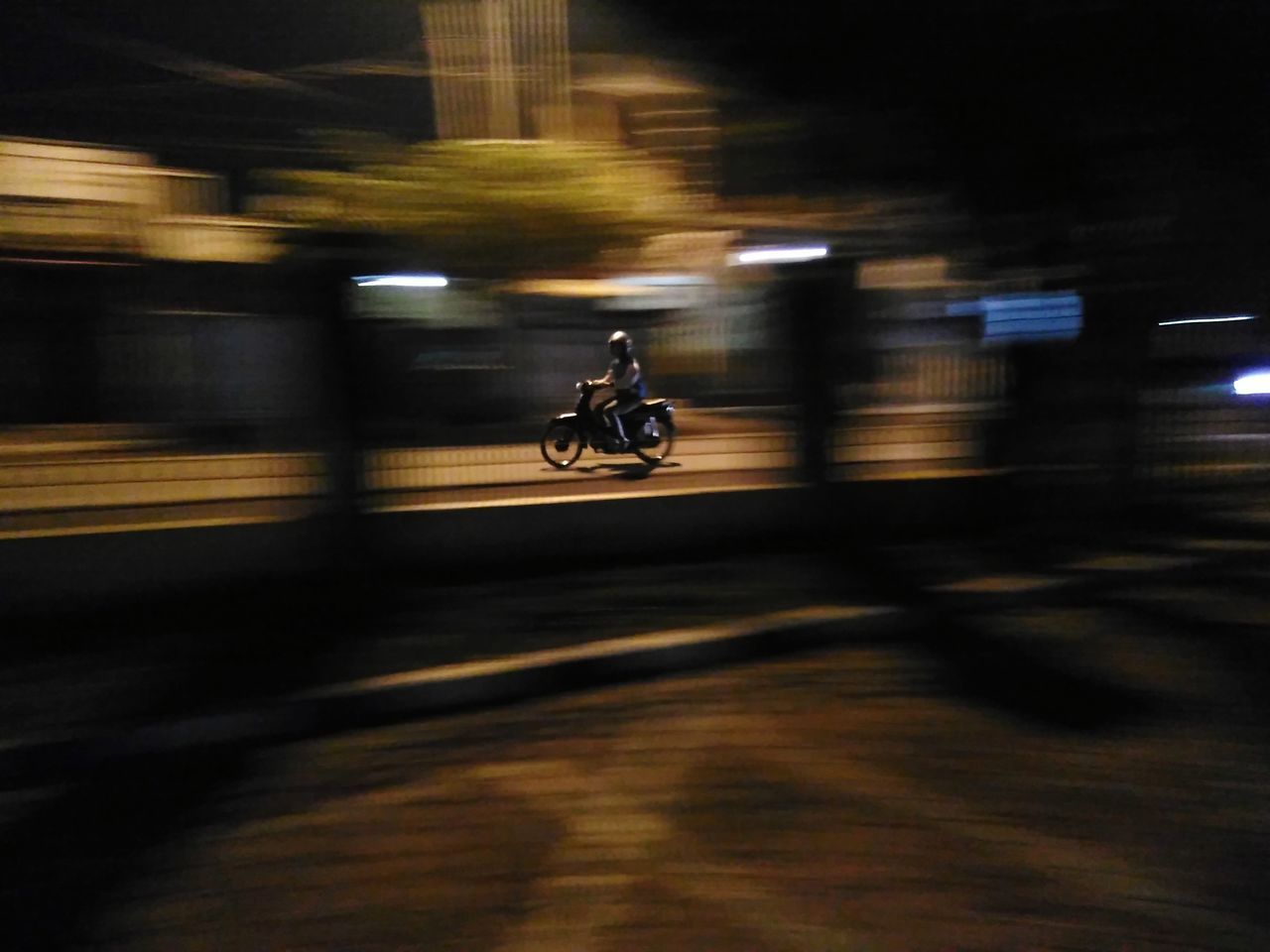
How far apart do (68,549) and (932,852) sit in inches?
209

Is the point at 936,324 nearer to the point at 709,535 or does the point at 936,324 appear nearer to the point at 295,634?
the point at 709,535

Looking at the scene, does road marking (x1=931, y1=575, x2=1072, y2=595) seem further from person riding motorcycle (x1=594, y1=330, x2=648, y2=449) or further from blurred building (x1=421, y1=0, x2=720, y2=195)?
blurred building (x1=421, y1=0, x2=720, y2=195)

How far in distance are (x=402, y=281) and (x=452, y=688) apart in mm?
3300

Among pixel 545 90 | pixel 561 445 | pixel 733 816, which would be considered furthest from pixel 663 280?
pixel 733 816

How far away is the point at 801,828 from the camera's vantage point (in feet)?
11.5

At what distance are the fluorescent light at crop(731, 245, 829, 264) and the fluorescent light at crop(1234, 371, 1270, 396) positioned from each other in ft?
14.5

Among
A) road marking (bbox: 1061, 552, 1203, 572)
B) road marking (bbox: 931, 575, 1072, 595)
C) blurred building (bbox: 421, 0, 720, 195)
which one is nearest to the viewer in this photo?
road marking (bbox: 931, 575, 1072, 595)

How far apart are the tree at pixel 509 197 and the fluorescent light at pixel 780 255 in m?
0.70

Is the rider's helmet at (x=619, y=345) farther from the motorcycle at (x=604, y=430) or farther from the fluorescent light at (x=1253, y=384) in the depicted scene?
the fluorescent light at (x=1253, y=384)

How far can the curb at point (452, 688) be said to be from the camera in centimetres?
411

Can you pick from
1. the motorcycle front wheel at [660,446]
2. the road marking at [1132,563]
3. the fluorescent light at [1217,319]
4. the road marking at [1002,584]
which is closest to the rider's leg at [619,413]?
the motorcycle front wheel at [660,446]

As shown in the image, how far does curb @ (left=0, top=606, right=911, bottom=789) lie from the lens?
411 cm

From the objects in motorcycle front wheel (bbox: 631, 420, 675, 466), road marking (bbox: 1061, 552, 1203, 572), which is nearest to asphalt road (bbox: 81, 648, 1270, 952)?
road marking (bbox: 1061, 552, 1203, 572)

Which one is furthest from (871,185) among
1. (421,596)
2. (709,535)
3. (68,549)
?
(68,549)
